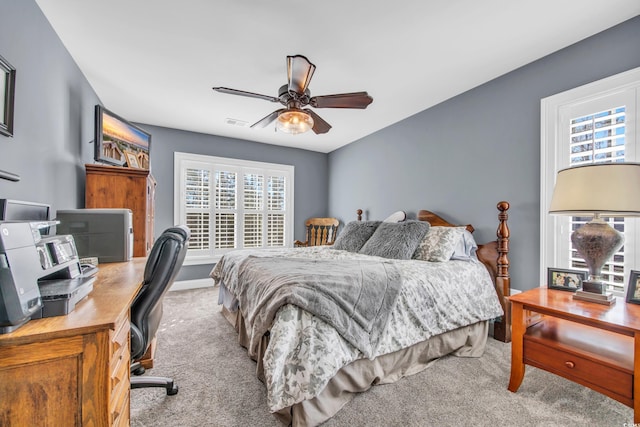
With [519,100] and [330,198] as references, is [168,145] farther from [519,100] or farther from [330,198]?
[519,100]

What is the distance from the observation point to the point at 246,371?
2.03 meters

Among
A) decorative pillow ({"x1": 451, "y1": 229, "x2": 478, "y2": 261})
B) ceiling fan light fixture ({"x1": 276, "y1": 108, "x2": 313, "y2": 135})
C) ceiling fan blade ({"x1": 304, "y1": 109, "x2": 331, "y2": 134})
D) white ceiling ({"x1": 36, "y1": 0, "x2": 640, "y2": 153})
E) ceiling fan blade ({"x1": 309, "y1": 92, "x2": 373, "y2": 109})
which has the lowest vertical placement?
decorative pillow ({"x1": 451, "y1": 229, "x2": 478, "y2": 261})

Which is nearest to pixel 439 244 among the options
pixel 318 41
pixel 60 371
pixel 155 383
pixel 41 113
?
pixel 318 41

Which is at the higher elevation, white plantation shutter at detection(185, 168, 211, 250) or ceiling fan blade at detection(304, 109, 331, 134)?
ceiling fan blade at detection(304, 109, 331, 134)

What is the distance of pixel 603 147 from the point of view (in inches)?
83.0

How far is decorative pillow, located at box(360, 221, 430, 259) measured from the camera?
278 cm

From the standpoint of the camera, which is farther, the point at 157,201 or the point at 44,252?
the point at 157,201

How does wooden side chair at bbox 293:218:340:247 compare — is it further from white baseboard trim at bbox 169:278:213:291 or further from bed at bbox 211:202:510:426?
bed at bbox 211:202:510:426

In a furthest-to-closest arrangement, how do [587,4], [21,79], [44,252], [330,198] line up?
[330,198] < [587,4] < [21,79] < [44,252]

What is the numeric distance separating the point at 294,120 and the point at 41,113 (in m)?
1.77

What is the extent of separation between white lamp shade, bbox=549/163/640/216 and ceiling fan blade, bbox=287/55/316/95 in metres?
1.86

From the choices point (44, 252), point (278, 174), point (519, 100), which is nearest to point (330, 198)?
point (278, 174)

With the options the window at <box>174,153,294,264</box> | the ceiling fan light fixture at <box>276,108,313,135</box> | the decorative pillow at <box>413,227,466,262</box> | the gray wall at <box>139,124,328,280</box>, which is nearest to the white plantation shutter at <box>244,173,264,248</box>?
the window at <box>174,153,294,264</box>

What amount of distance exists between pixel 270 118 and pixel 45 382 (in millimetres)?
2339
